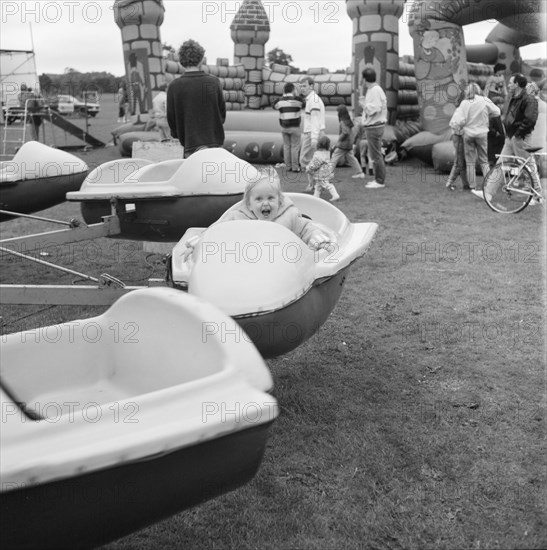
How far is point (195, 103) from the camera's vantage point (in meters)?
4.96

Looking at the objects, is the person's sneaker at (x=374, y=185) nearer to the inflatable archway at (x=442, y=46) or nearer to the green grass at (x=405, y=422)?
the inflatable archway at (x=442, y=46)

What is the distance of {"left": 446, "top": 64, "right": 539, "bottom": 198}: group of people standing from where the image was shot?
22.1 ft

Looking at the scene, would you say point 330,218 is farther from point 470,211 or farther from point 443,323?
point 470,211

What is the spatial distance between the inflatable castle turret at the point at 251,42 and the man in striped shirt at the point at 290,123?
3.50m

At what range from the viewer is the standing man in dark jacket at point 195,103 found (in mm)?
4941

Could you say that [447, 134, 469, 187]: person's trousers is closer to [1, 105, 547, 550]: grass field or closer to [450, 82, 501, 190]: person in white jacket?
[450, 82, 501, 190]: person in white jacket

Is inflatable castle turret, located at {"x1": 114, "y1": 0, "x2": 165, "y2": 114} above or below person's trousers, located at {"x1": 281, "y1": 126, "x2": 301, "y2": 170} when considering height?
above

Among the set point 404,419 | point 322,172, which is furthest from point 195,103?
point 404,419

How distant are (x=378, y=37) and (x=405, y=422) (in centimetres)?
836

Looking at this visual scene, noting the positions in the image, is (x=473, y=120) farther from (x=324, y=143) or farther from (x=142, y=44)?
(x=142, y=44)

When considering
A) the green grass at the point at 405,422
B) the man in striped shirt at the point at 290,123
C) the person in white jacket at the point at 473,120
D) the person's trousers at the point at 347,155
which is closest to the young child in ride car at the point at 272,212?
the green grass at the point at 405,422

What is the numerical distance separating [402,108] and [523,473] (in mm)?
9178

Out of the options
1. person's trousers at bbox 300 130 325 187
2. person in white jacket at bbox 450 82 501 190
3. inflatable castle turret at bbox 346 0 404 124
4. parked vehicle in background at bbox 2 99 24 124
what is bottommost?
person's trousers at bbox 300 130 325 187

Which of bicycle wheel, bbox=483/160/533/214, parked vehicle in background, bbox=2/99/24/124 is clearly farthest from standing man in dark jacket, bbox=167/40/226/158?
parked vehicle in background, bbox=2/99/24/124
